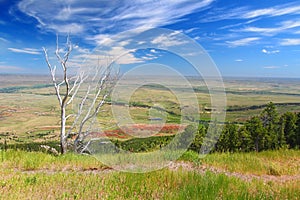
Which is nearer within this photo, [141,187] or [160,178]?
[141,187]

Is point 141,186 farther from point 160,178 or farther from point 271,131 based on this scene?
point 271,131

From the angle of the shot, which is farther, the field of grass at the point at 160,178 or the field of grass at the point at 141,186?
the field of grass at the point at 160,178

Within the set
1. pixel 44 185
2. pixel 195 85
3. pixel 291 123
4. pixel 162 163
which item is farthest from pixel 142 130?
pixel 291 123

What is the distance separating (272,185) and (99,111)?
10.3 m

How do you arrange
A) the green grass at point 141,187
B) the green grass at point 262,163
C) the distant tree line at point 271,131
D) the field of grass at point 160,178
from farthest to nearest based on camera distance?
1. the distant tree line at point 271,131
2. the green grass at point 262,163
3. the field of grass at point 160,178
4. the green grass at point 141,187

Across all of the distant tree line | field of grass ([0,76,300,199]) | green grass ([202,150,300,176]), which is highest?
field of grass ([0,76,300,199])

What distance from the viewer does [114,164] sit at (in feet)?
28.6

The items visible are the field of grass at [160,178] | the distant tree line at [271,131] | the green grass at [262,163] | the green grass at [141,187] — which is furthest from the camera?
the distant tree line at [271,131]

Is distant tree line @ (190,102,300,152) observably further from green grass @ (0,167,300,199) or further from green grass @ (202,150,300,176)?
green grass @ (0,167,300,199)

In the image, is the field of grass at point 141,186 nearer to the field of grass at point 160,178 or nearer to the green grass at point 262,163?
the field of grass at point 160,178

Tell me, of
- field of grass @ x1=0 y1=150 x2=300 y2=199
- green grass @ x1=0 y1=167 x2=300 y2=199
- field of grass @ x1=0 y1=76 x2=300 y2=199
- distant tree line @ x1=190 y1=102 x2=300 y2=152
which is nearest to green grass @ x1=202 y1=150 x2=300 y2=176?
field of grass @ x1=0 y1=76 x2=300 y2=199

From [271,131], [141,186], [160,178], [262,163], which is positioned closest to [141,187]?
[141,186]

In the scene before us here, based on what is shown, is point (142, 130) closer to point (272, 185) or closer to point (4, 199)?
point (272, 185)

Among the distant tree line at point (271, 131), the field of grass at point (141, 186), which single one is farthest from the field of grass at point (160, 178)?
the distant tree line at point (271, 131)
